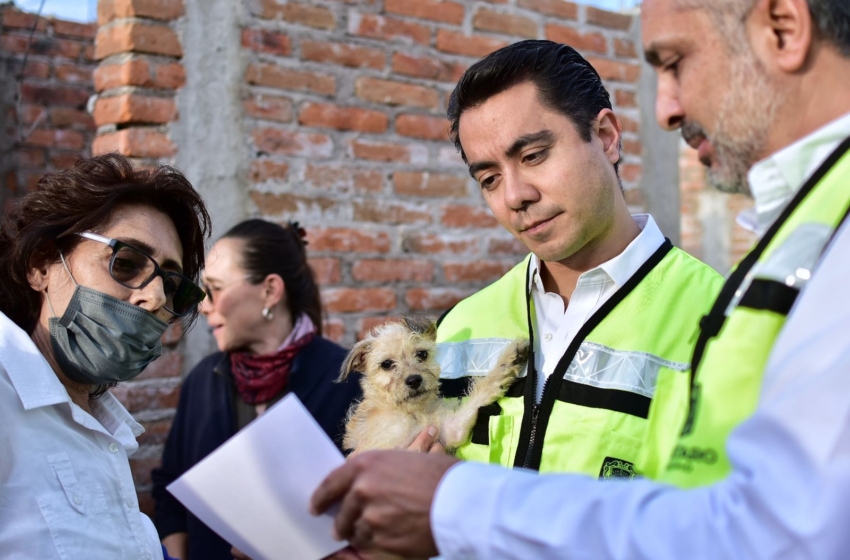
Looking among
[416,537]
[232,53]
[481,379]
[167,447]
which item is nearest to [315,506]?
[416,537]

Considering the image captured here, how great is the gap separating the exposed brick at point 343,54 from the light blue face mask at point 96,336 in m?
2.09

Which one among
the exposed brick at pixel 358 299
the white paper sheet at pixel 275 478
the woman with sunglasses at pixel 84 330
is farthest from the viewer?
the exposed brick at pixel 358 299

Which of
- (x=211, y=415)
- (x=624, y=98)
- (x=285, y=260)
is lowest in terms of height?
(x=211, y=415)

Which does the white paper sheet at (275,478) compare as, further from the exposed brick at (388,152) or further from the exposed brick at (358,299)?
the exposed brick at (388,152)

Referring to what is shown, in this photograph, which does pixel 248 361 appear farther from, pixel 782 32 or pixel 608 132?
pixel 782 32

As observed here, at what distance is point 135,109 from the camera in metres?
3.73

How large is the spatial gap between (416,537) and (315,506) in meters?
0.23

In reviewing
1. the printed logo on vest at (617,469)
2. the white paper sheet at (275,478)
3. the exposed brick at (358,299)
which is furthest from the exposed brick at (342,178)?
the white paper sheet at (275,478)

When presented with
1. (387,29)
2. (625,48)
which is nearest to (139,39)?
(387,29)

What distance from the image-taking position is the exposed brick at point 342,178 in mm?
4109

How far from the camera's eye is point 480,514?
1239mm

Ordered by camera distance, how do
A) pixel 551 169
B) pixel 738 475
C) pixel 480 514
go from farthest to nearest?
pixel 551 169 → pixel 480 514 → pixel 738 475

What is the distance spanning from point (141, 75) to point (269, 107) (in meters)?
0.61

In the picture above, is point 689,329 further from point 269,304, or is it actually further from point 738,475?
point 269,304
